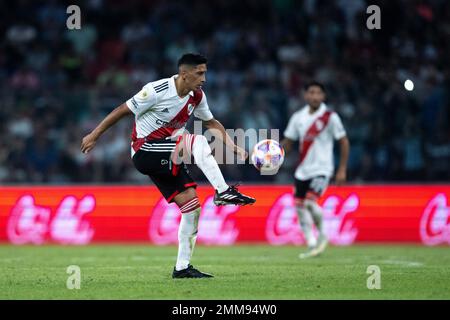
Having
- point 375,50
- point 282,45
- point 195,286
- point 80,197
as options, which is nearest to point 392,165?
point 375,50

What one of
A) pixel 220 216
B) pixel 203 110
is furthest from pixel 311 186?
pixel 203 110

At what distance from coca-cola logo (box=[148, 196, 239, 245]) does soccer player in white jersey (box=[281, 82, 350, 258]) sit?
2.81 meters

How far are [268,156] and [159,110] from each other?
4.54ft

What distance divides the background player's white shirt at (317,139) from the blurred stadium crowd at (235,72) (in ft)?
10.6

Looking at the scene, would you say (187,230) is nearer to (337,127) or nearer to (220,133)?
(220,133)

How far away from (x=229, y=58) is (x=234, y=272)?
10148 mm

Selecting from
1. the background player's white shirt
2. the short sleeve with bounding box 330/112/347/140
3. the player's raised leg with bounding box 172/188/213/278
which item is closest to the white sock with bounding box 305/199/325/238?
the background player's white shirt

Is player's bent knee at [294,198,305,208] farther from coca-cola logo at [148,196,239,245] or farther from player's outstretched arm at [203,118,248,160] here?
player's outstretched arm at [203,118,248,160]

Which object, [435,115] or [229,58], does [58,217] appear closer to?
[229,58]

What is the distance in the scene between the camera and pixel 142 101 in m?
10.0

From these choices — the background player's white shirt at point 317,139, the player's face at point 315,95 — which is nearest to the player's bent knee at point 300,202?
the background player's white shirt at point 317,139

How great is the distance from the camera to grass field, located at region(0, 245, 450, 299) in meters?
9.07

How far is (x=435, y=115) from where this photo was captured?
18.0 meters

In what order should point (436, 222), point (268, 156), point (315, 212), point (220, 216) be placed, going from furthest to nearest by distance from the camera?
point (220, 216), point (436, 222), point (315, 212), point (268, 156)
